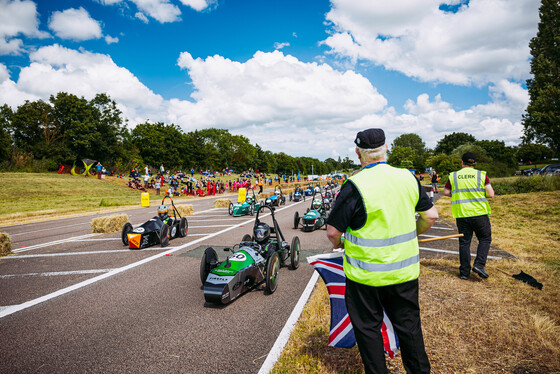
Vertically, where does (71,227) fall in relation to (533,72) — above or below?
below

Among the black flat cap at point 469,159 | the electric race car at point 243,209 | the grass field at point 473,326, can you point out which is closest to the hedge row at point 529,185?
the grass field at point 473,326

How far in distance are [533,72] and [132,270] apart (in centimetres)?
4630

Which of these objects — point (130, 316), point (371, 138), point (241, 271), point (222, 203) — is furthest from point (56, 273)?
point (222, 203)

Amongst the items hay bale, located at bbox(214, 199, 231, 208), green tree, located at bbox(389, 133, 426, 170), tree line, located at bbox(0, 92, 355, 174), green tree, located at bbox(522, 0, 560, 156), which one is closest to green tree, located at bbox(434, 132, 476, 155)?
green tree, located at bbox(389, 133, 426, 170)

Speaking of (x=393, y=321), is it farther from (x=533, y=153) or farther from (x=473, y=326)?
(x=533, y=153)

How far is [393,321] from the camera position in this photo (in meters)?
2.04

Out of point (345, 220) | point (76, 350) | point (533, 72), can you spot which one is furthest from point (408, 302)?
point (533, 72)

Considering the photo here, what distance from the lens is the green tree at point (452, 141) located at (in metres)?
101

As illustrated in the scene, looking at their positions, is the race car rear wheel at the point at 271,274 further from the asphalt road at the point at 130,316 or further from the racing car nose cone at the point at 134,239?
the racing car nose cone at the point at 134,239

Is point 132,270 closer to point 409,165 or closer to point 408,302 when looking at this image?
point 408,302

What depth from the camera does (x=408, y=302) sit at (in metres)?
1.99

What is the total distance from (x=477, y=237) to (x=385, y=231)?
12.4 feet

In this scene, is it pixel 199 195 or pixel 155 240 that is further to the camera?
pixel 199 195

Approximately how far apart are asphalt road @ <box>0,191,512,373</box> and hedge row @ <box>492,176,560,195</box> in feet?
44.5
